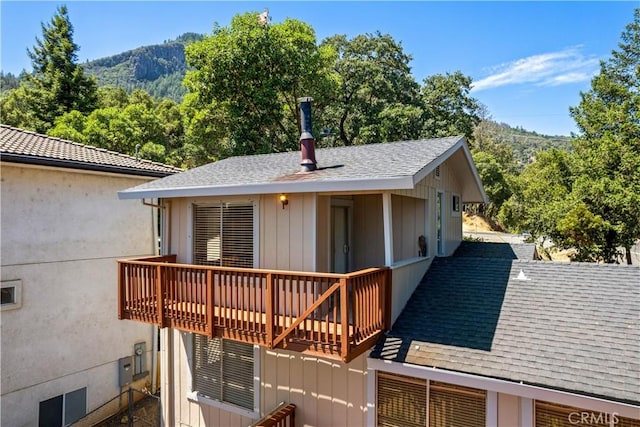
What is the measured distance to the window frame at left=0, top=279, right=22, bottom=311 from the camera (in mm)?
7691

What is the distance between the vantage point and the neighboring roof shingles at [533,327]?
4.63m

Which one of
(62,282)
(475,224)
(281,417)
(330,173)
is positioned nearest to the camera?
(281,417)

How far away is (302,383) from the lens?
6.52m

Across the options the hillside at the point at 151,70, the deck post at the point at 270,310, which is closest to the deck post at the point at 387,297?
the deck post at the point at 270,310

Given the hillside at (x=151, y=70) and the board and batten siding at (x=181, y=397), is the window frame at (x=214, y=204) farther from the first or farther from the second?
the hillside at (x=151, y=70)

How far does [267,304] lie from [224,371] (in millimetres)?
2922

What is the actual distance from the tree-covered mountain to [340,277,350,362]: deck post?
422 feet

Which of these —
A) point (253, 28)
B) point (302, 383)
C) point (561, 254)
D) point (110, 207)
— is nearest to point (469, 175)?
point (302, 383)

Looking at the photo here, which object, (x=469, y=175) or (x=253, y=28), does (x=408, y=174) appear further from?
(x=253, y=28)

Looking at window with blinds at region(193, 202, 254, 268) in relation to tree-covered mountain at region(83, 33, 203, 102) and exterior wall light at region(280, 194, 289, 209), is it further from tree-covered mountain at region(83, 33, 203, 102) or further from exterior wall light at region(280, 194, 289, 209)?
tree-covered mountain at region(83, 33, 203, 102)

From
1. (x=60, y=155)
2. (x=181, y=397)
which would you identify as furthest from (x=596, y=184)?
(x=60, y=155)

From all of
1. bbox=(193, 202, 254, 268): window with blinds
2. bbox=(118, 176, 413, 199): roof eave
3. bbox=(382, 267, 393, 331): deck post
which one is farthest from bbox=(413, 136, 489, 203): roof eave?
bbox=(193, 202, 254, 268): window with blinds

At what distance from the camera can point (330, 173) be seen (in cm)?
636

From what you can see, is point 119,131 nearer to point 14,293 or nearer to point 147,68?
point 14,293
